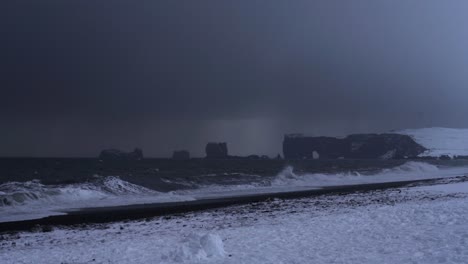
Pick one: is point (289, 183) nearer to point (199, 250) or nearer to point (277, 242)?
point (277, 242)

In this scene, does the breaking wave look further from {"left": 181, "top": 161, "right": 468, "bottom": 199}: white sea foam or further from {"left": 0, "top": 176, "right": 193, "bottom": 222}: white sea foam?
{"left": 181, "top": 161, "right": 468, "bottom": 199}: white sea foam

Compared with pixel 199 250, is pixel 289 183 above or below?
below

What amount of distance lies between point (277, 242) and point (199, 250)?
2619mm

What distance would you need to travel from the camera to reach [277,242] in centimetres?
1309

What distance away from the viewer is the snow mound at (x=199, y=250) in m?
11.4

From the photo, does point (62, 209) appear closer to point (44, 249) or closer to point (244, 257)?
point (44, 249)

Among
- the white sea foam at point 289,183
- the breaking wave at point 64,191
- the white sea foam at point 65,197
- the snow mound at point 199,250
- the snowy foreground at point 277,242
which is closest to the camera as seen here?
Answer: the snowy foreground at point 277,242

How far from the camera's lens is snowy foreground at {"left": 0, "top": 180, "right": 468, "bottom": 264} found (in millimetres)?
10867

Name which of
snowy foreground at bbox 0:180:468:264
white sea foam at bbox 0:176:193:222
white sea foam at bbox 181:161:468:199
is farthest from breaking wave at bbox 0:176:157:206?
snowy foreground at bbox 0:180:468:264

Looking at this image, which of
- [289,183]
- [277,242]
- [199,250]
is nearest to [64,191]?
[277,242]

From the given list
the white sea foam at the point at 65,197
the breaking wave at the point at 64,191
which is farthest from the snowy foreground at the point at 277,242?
the breaking wave at the point at 64,191

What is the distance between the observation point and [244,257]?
37.3 ft

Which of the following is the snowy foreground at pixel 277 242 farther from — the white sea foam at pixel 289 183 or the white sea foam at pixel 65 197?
the white sea foam at pixel 289 183

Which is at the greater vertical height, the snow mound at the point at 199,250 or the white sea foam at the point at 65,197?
the snow mound at the point at 199,250
